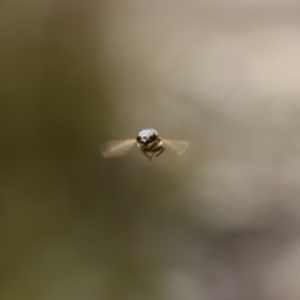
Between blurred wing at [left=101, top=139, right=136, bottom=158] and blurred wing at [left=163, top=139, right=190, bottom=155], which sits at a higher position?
blurred wing at [left=163, top=139, right=190, bottom=155]

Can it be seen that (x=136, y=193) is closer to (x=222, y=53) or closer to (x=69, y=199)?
(x=69, y=199)

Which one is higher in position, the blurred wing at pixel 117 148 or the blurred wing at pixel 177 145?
the blurred wing at pixel 177 145

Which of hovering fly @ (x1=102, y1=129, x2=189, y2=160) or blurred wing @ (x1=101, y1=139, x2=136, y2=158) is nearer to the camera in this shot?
hovering fly @ (x1=102, y1=129, x2=189, y2=160)

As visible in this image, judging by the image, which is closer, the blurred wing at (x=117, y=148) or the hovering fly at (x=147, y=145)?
the hovering fly at (x=147, y=145)
